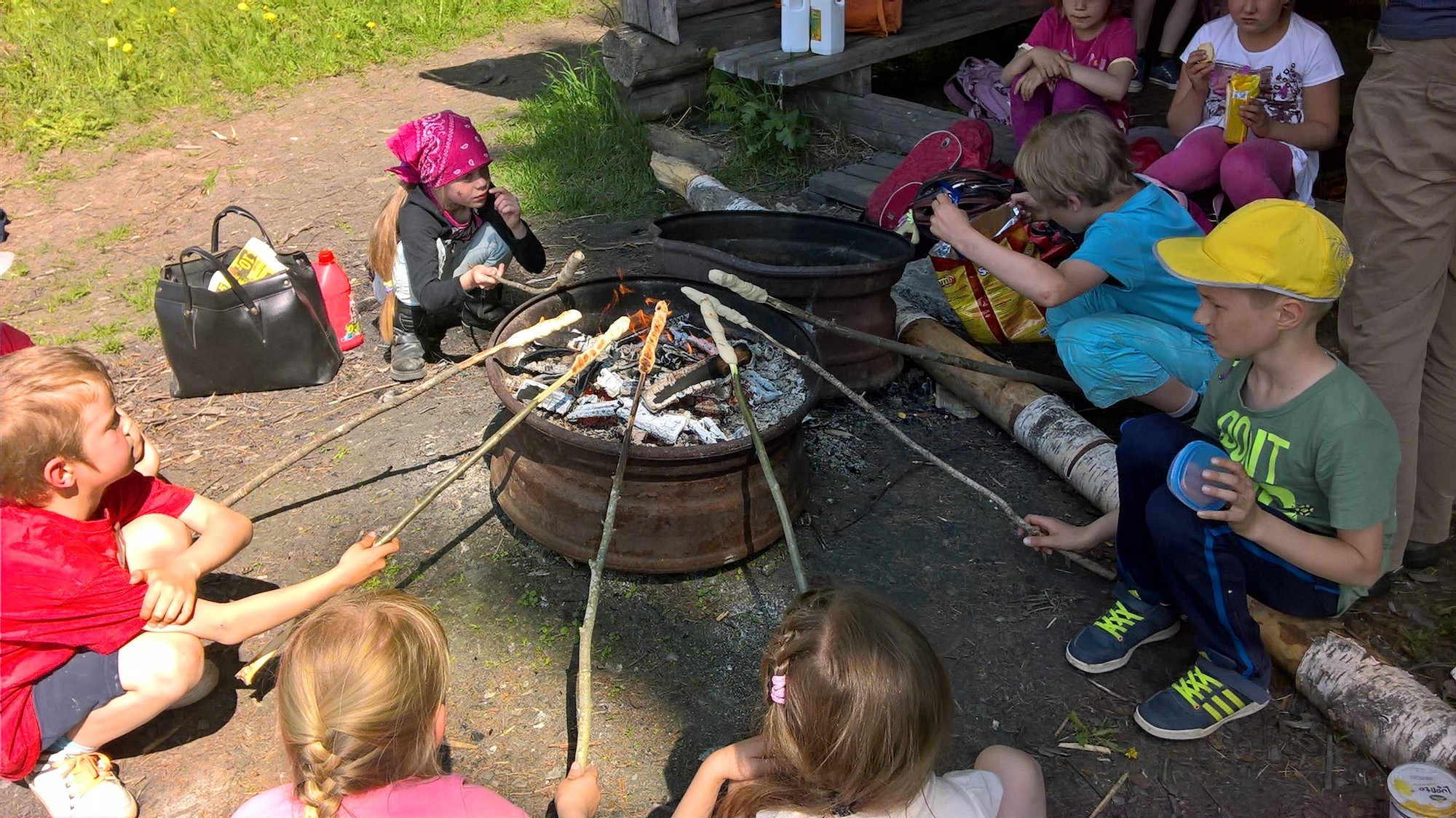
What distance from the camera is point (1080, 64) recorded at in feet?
16.2

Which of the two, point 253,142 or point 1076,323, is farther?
point 253,142

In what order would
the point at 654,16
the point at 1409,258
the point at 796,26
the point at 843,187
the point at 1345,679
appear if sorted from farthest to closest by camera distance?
the point at 654,16
the point at 796,26
the point at 843,187
the point at 1409,258
the point at 1345,679

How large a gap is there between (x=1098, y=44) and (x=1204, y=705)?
135 inches

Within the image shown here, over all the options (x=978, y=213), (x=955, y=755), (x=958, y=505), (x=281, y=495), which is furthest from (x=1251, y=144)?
(x=281, y=495)

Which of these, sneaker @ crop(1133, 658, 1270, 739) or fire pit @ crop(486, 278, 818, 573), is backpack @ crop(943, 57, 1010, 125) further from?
sneaker @ crop(1133, 658, 1270, 739)

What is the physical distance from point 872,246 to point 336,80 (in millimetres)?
6246

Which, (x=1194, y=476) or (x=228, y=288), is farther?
(x=228, y=288)

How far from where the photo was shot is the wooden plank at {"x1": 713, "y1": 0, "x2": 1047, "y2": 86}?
19.8 ft

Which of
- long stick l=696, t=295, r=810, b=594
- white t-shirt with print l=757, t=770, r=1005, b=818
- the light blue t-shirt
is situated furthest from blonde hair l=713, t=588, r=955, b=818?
the light blue t-shirt

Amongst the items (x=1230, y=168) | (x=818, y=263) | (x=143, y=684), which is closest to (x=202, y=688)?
(x=143, y=684)

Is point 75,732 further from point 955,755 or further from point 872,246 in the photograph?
point 872,246

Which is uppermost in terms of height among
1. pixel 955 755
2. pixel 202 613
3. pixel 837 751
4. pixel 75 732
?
pixel 837 751

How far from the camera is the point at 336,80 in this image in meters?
8.73

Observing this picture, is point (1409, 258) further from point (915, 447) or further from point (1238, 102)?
point (915, 447)
